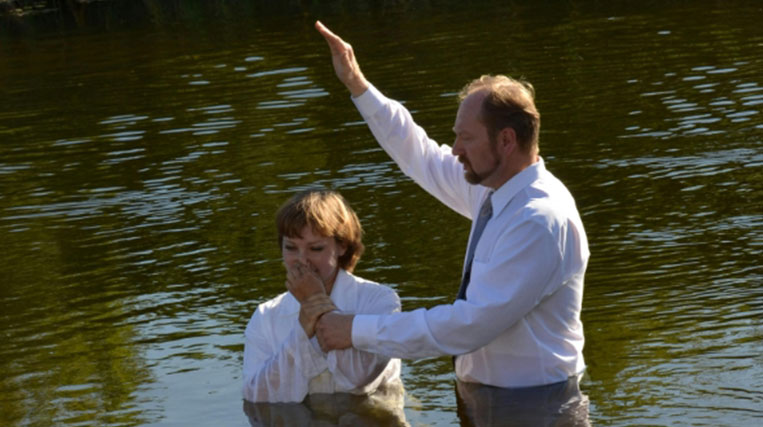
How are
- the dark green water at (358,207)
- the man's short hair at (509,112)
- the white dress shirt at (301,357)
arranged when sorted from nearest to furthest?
the man's short hair at (509,112), the white dress shirt at (301,357), the dark green water at (358,207)

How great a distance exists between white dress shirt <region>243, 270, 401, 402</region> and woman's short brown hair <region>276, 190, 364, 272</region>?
172 millimetres

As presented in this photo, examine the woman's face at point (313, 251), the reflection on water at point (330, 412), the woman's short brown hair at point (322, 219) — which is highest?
the woman's short brown hair at point (322, 219)

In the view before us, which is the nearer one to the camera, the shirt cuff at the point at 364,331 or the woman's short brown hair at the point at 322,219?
the shirt cuff at the point at 364,331

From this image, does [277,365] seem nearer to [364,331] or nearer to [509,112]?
[364,331]

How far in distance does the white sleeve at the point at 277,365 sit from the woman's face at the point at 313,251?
0.27 metres

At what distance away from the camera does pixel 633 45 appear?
2112cm

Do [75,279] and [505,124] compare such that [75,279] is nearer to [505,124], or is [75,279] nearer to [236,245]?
[236,245]

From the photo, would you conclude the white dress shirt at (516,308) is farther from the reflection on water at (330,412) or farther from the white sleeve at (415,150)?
the white sleeve at (415,150)

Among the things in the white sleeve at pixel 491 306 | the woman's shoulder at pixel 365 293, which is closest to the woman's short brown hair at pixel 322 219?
the woman's shoulder at pixel 365 293

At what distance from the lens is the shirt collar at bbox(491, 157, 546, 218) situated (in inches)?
231

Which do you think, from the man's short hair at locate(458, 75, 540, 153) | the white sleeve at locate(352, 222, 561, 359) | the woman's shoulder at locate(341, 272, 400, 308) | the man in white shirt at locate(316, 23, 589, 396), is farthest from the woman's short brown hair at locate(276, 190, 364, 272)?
the man's short hair at locate(458, 75, 540, 153)

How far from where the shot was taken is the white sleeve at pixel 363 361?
6211 millimetres

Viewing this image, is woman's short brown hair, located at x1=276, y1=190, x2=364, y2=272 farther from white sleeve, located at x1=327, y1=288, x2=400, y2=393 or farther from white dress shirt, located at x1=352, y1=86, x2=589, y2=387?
white dress shirt, located at x1=352, y1=86, x2=589, y2=387

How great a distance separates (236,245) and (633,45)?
37.2 ft
